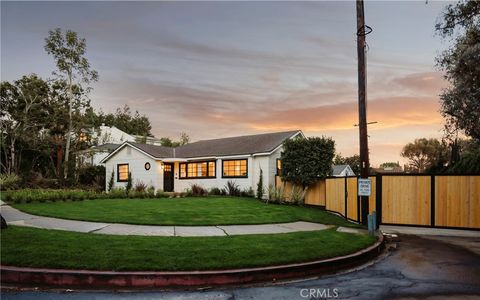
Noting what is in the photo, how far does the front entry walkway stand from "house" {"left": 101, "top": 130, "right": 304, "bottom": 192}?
1208cm

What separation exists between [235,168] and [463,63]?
14710 millimetres

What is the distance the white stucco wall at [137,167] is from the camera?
28.4 meters

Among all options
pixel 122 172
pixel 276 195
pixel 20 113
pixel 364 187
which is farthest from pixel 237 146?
pixel 20 113

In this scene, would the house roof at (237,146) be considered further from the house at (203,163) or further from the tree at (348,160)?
the tree at (348,160)

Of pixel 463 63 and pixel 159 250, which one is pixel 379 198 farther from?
pixel 159 250

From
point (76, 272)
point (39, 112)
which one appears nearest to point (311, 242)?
point (76, 272)

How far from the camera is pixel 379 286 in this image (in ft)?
21.2

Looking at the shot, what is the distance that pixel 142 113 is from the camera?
79875 mm

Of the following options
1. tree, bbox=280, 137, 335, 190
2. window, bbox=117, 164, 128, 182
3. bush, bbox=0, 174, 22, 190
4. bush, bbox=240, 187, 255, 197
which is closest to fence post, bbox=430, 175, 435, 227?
tree, bbox=280, 137, 335, 190

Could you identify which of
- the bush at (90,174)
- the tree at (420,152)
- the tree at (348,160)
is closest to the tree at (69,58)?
the bush at (90,174)

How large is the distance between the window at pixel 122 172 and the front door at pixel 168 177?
3.48 meters

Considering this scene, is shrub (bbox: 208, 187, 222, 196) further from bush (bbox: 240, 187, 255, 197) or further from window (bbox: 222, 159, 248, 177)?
bush (bbox: 240, 187, 255, 197)

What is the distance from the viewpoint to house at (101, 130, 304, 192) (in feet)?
81.1

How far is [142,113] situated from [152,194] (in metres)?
59.4
